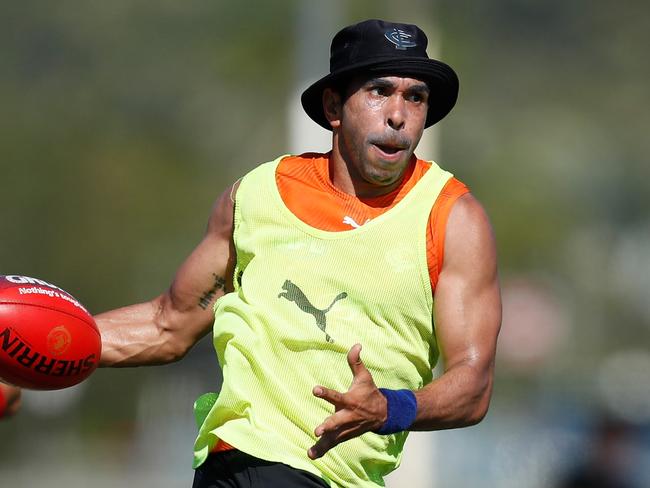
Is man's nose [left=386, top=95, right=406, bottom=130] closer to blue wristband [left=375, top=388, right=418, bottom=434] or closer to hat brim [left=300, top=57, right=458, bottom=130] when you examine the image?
hat brim [left=300, top=57, right=458, bottom=130]

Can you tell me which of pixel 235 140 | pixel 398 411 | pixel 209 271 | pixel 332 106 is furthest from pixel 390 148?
pixel 235 140

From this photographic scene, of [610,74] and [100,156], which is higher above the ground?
[610,74]

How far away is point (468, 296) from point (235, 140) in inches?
1185

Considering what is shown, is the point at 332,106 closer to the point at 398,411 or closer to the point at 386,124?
the point at 386,124

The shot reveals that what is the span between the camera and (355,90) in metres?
5.24

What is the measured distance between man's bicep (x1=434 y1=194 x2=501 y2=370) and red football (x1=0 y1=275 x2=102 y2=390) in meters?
1.22

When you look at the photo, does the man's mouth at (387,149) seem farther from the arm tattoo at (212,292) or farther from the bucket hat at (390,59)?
the arm tattoo at (212,292)

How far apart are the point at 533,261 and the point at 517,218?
1.21 metres

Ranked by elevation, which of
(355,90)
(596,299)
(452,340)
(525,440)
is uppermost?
(355,90)

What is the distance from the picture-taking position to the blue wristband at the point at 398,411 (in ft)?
14.5

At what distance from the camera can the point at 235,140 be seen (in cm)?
3481

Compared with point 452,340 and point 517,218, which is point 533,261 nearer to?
point 517,218

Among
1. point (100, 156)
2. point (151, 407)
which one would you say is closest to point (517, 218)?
point (100, 156)

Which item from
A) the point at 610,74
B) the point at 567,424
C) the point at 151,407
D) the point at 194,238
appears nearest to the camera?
the point at 567,424
